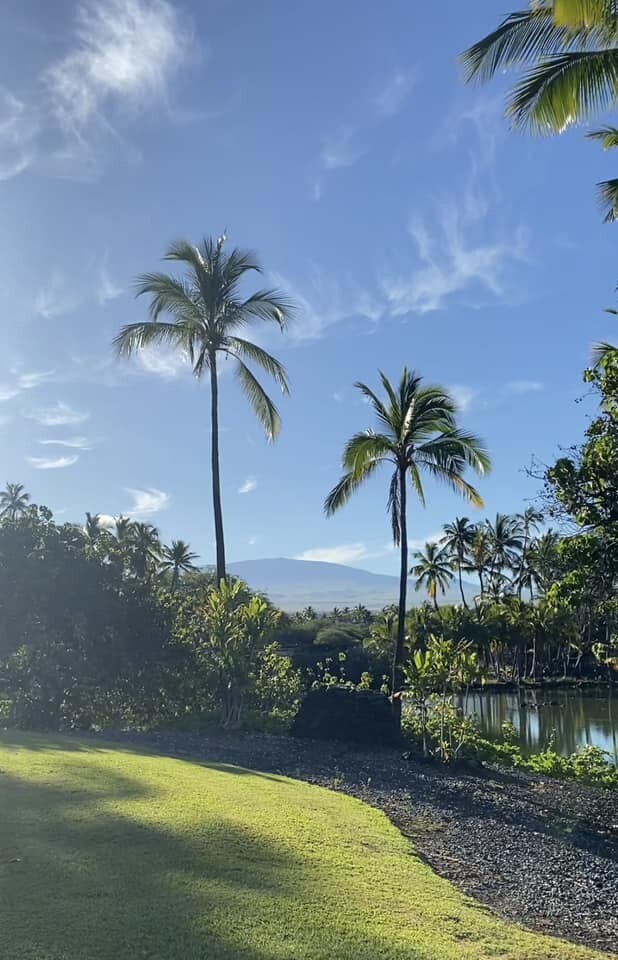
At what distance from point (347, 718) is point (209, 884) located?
10385 mm

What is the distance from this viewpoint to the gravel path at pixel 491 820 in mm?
6453

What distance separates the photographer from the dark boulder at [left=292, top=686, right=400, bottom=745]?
1498 cm

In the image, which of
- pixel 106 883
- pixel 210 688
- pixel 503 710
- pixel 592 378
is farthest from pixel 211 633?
pixel 503 710

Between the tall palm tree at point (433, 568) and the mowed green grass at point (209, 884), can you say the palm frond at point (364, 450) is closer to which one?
the mowed green grass at point (209, 884)

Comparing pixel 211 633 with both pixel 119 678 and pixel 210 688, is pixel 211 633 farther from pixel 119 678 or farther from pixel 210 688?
pixel 119 678

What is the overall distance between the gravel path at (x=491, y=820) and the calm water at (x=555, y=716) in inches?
392

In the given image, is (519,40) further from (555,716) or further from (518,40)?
(555,716)

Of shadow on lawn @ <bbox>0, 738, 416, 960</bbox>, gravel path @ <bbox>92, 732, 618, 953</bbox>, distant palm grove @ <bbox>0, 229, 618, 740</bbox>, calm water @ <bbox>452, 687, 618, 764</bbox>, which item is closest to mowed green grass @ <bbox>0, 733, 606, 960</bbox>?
shadow on lawn @ <bbox>0, 738, 416, 960</bbox>

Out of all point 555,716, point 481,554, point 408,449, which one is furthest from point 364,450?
point 481,554

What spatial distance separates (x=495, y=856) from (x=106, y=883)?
4.90 meters

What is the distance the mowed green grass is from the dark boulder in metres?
6.68

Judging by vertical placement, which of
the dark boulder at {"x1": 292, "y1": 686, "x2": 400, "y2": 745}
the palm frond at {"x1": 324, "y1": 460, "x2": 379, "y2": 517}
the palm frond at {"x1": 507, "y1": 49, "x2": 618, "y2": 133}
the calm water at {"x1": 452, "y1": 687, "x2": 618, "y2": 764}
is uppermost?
the palm frond at {"x1": 507, "y1": 49, "x2": 618, "y2": 133}

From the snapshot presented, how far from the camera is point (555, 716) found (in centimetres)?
3416

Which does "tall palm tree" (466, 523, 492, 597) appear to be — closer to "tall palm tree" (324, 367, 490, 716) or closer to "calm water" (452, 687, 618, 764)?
"calm water" (452, 687, 618, 764)
